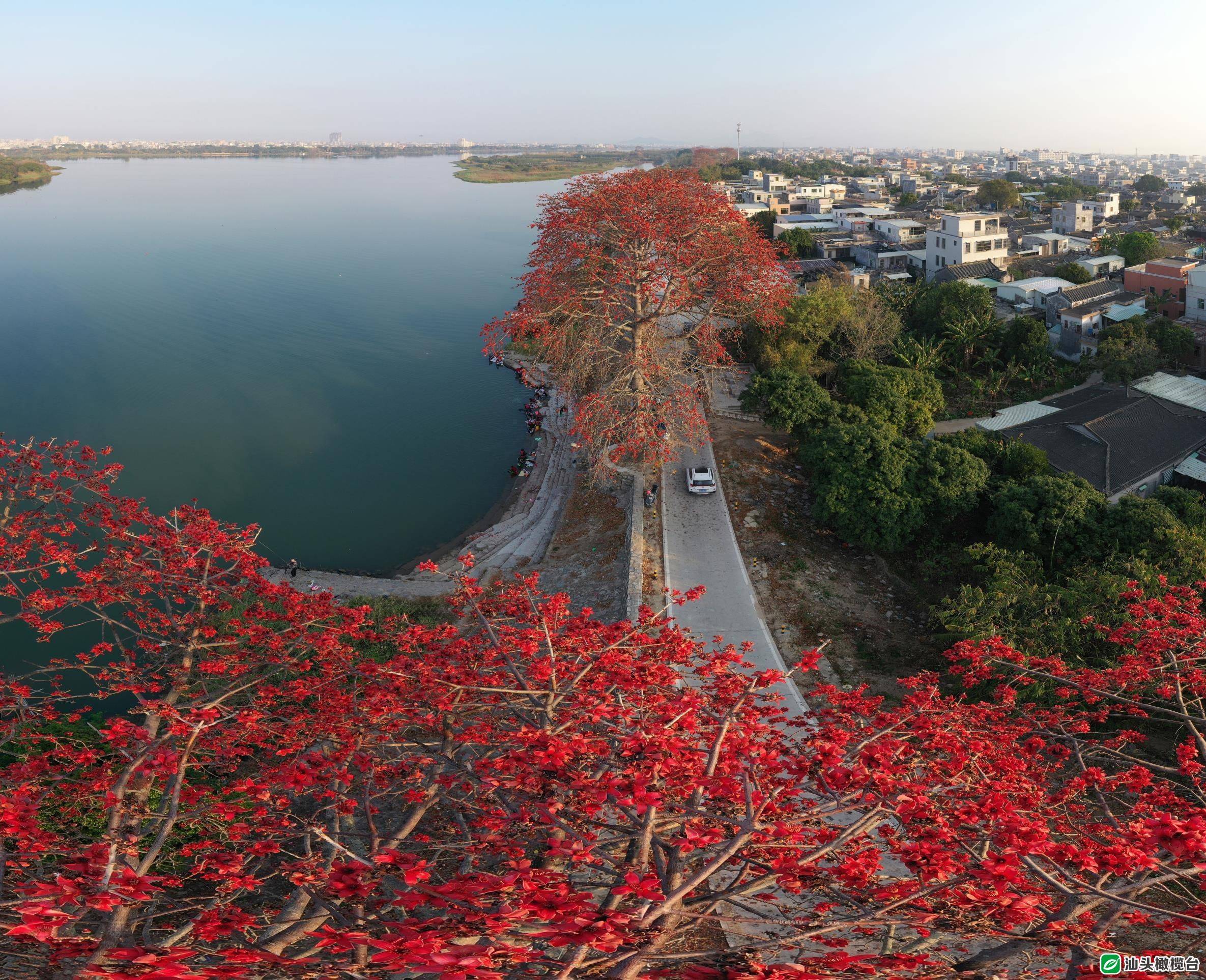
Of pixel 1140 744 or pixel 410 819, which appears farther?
pixel 1140 744

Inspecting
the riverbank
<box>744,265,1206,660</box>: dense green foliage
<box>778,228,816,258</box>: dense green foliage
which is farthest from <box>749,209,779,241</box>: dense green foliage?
the riverbank

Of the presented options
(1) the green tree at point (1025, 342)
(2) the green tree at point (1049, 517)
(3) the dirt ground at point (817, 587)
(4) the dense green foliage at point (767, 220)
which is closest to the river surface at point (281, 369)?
(3) the dirt ground at point (817, 587)

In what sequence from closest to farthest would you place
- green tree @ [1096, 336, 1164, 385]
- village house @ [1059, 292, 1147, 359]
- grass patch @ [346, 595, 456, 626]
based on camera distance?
grass patch @ [346, 595, 456, 626] → green tree @ [1096, 336, 1164, 385] → village house @ [1059, 292, 1147, 359]

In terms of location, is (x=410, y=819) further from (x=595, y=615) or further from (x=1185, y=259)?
(x=1185, y=259)

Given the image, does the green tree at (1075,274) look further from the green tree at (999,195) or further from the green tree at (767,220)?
the green tree at (999,195)

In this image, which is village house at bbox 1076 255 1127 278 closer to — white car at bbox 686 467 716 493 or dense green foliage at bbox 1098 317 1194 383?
dense green foliage at bbox 1098 317 1194 383

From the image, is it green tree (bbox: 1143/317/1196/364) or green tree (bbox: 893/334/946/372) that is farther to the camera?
green tree (bbox: 1143/317/1196/364)

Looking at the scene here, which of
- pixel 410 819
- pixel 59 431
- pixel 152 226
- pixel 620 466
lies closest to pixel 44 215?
pixel 152 226
